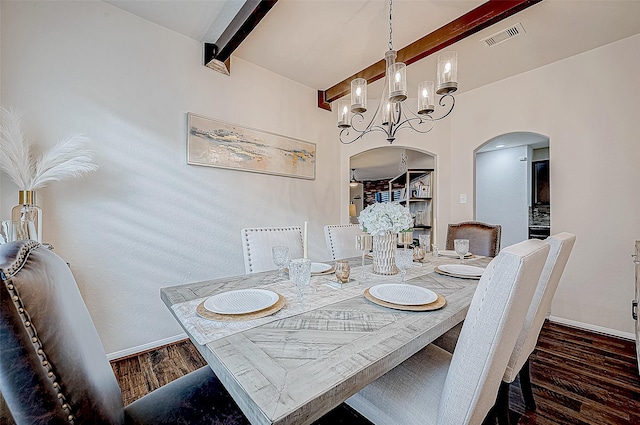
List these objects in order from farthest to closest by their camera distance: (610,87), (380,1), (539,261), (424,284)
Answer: (610,87) → (380,1) → (424,284) → (539,261)

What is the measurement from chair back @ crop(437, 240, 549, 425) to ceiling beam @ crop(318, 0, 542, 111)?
6.60 feet

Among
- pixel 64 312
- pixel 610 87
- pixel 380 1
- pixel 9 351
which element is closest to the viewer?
pixel 9 351

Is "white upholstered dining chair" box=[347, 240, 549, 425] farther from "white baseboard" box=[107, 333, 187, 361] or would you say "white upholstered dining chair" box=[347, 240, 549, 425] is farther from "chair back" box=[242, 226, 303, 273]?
"white baseboard" box=[107, 333, 187, 361]

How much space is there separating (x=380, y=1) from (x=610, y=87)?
2.30 metres

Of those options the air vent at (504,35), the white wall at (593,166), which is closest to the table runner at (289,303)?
the white wall at (593,166)

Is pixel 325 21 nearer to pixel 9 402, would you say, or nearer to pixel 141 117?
pixel 141 117

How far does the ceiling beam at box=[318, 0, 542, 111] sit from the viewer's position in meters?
1.91

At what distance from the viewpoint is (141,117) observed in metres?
2.15

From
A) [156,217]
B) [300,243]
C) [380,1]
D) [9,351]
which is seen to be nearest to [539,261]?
[9,351]

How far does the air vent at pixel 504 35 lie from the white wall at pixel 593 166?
2.62 ft

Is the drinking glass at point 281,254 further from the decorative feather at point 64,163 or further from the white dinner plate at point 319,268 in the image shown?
the decorative feather at point 64,163

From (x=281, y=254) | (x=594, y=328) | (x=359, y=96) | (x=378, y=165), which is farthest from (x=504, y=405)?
(x=378, y=165)

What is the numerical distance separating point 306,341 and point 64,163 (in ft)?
6.27

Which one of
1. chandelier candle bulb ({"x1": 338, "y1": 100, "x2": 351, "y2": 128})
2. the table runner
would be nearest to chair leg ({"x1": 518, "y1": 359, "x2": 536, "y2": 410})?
the table runner
